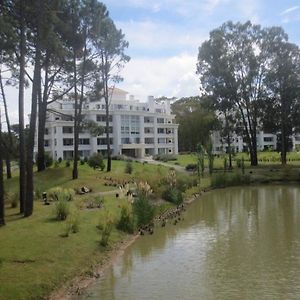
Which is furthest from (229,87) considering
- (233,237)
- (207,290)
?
(207,290)

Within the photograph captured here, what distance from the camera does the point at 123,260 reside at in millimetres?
15406

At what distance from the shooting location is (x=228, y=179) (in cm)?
4209

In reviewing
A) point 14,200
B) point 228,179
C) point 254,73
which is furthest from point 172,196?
point 254,73

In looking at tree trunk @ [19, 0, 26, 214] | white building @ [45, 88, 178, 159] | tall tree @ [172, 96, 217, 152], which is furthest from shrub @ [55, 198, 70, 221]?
tall tree @ [172, 96, 217, 152]

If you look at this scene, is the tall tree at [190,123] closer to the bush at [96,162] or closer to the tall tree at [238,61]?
the tall tree at [238,61]

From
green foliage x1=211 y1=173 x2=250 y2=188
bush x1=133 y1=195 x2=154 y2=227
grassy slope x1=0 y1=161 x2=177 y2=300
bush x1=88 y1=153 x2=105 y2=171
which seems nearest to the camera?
grassy slope x1=0 y1=161 x2=177 y2=300

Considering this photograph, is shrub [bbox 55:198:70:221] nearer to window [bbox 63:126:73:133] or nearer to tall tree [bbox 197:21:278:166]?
tall tree [bbox 197:21:278:166]

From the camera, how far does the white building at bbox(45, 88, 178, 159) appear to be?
3317 inches

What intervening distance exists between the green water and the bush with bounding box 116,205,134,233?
75 centimetres

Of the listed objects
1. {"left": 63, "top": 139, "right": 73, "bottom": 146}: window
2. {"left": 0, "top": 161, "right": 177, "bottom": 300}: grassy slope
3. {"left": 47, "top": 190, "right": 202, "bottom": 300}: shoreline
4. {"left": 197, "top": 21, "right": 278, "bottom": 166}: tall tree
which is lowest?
{"left": 47, "top": 190, "right": 202, "bottom": 300}: shoreline

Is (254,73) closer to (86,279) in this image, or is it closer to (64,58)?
(64,58)

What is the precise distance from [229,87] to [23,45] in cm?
3782

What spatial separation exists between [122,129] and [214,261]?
75955 millimetres

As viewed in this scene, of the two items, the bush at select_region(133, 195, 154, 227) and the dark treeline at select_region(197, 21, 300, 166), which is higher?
the dark treeline at select_region(197, 21, 300, 166)
